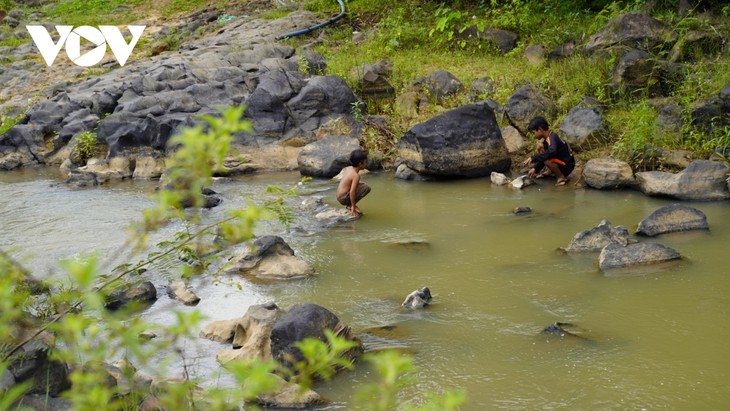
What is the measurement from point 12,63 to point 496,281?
18463 mm

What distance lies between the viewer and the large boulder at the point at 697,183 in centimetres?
1002

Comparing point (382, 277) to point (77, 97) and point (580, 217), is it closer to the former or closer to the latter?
point (580, 217)

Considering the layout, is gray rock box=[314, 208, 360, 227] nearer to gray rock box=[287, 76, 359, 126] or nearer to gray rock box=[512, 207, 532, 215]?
gray rock box=[512, 207, 532, 215]

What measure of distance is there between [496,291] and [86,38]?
63.9 feet

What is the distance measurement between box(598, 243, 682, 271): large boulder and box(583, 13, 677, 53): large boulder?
6261 millimetres

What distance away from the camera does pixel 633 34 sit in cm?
1312

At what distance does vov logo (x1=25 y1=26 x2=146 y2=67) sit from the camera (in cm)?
2139

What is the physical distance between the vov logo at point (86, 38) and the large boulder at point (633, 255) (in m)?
15.6

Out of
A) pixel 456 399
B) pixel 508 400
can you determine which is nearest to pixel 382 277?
pixel 508 400

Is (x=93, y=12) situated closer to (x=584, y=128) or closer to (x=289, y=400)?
(x=584, y=128)

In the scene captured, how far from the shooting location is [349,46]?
1727 centimetres

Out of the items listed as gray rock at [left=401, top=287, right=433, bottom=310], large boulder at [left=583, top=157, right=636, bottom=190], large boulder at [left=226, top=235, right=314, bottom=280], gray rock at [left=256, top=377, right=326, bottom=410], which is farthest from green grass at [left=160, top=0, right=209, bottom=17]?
gray rock at [left=256, top=377, right=326, bottom=410]

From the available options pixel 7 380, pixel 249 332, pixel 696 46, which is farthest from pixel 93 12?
pixel 7 380

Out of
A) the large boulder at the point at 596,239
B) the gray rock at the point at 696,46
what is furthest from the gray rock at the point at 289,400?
the gray rock at the point at 696,46
